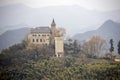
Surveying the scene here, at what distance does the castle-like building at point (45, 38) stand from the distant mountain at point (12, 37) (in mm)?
363

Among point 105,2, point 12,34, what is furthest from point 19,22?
point 105,2

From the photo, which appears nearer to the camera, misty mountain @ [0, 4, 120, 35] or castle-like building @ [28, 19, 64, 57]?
castle-like building @ [28, 19, 64, 57]

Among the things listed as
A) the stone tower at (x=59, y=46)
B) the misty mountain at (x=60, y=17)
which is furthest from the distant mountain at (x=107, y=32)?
the stone tower at (x=59, y=46)

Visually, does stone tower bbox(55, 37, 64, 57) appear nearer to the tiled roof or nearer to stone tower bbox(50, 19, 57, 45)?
stone tower bbox(50, 19, 57, 45)

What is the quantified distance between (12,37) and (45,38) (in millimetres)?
1120

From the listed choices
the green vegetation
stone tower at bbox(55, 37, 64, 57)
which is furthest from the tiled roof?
the green vegetation

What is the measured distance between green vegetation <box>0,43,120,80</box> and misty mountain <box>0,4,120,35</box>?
100 cm

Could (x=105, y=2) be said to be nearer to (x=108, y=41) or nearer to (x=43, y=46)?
(x=108, y=41)

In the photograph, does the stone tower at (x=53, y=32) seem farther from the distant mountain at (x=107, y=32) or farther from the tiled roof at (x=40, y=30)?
the distant mountain at (x=107, y=32)

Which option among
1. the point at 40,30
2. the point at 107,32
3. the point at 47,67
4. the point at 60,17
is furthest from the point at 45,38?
the point at 107,32

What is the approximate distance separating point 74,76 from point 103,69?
3.12 feet

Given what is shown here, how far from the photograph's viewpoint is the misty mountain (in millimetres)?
11359

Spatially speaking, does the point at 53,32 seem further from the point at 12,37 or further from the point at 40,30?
the point at 12,37

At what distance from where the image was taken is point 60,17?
11.5m
